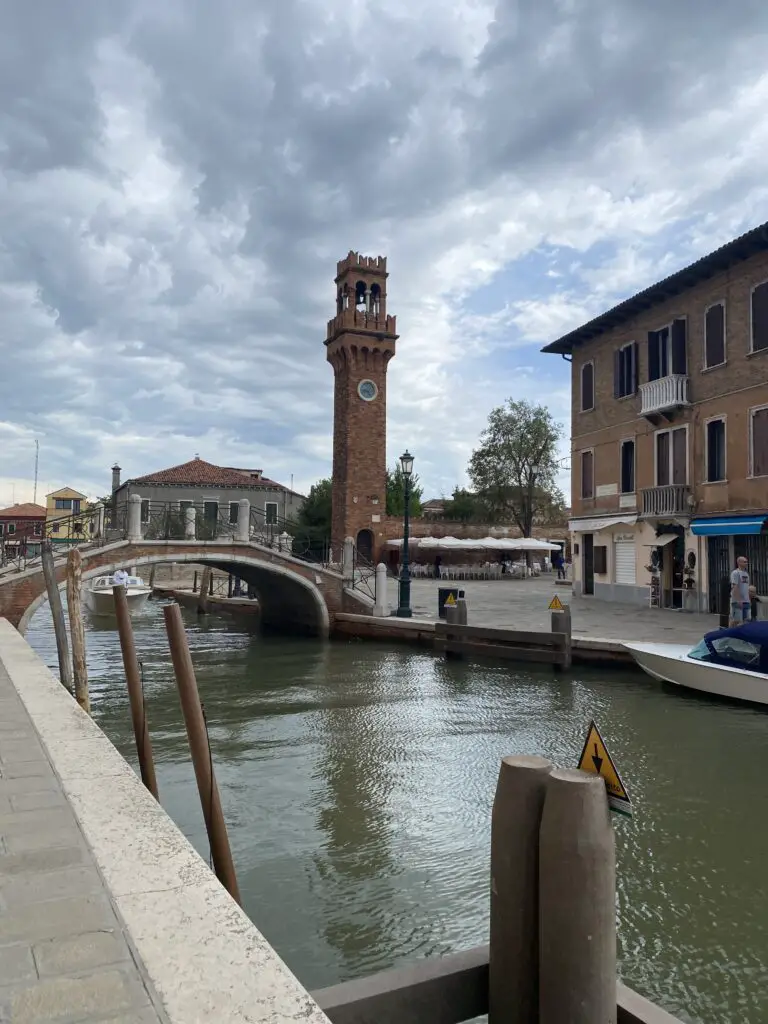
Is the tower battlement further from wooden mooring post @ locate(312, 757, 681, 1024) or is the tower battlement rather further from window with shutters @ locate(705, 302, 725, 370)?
wooden mooring post @ locate(312, 757, 681, 1024)

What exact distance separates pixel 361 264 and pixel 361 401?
7.17m

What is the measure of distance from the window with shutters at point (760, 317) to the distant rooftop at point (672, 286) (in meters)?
0.86

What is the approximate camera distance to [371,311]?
38969 mm

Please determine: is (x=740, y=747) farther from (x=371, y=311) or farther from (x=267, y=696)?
(x=371, y=311)

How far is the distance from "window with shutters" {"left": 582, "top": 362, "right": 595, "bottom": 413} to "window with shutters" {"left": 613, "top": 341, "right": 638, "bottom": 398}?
1167 mm

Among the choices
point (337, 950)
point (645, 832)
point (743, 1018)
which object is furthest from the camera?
point (645, 832)

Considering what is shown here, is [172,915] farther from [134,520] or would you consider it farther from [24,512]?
[24,512]

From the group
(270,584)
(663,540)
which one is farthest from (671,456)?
(270,584)

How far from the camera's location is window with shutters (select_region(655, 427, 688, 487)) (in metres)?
18.8

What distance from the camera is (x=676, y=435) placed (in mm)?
19078

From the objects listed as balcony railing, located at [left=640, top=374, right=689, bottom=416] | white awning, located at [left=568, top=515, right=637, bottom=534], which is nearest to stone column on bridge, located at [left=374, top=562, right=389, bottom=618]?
white awning, located at [left=568, top=515, right=637, bottom=534]

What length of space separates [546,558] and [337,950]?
42.9 m

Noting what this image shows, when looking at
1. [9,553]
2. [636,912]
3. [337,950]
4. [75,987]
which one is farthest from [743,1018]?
[9,553]

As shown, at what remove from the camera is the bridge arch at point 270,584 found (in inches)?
728
